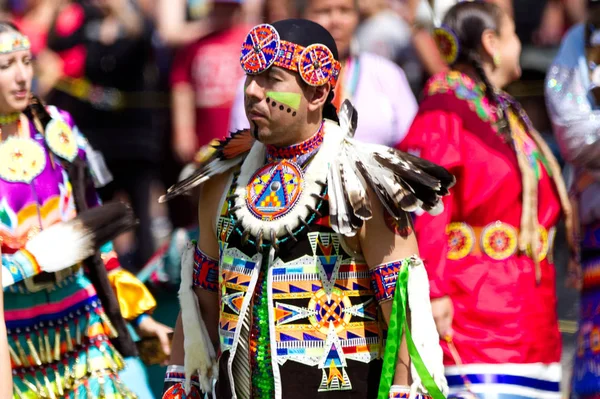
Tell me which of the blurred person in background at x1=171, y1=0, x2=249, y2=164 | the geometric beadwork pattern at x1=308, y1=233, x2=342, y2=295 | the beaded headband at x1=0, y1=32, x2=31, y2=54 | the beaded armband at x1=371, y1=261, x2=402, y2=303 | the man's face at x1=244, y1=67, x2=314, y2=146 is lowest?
the beaded armband at x1=371, y1=261, x2=402, y2=303

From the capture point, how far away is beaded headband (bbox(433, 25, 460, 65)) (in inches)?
211

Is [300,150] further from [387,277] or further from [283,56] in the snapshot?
[387,277]

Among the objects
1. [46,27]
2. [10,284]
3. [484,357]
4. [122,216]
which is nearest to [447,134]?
[484,357]

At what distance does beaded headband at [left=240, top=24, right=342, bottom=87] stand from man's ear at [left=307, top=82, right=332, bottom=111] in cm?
4

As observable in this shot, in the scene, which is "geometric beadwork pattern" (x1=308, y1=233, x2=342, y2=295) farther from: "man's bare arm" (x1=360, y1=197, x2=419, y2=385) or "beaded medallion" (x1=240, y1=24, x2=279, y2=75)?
"beaded medallion" (x1=240, y1=24, x2=279, y2=75)

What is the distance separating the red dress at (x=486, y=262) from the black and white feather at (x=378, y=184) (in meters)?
1.10

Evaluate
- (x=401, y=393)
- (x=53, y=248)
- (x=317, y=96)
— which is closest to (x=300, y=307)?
(x=401, y=393)

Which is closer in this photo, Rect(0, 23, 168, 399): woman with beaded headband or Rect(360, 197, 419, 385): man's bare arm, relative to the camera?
Rect(360, 197, 419, 385): man's bare arm

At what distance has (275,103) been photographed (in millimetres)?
3848

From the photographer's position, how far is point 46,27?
8680 mm

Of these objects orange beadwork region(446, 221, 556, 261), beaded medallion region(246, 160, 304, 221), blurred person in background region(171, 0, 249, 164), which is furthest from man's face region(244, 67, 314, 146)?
blurred person in background region(171, 0, 249, 164)

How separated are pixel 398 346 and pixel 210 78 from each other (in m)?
4.25

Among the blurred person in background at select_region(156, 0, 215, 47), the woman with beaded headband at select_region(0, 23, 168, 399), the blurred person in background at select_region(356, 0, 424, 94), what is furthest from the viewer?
the blurred person in background at select_region(356, 0, 424, 94)

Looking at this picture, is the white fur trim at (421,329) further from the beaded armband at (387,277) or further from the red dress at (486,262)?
the red dress at (486,262)
